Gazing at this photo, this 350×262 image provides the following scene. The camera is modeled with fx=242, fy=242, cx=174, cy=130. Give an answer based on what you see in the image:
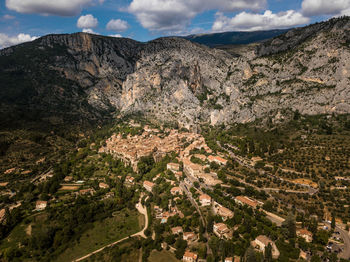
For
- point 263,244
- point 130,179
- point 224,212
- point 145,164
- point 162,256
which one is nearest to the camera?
point 263,244

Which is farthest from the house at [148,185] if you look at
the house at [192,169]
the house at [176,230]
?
the house at [176,230]

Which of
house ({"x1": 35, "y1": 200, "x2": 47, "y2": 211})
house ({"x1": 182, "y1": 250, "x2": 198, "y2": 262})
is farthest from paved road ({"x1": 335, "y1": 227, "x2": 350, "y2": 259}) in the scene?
house ({"x1": 35, "y1": 200, "x2": 47, "y2": 211})

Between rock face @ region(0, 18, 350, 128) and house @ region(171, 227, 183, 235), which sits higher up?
rock face @ region(0, 18, 350, 128)

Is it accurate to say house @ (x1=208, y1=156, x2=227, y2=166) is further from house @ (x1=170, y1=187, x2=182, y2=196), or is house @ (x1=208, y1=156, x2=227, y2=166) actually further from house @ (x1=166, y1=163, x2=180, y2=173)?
house @ (x1=170, y1=187, x2=182, y2=196)

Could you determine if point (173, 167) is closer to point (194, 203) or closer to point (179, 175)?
point (179, 175)

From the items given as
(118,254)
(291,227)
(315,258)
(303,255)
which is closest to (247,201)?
(291,227)

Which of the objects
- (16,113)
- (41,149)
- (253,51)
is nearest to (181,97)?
(253,51)
